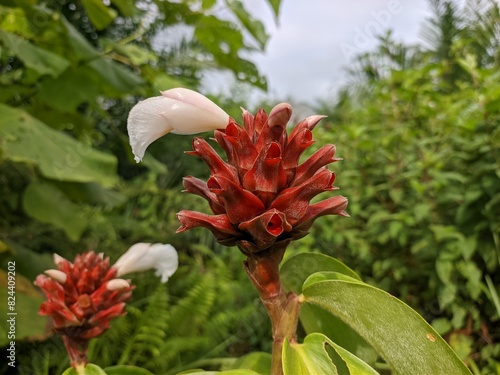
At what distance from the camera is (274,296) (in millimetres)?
456

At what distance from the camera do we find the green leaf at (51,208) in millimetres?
1493

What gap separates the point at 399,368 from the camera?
1.25 ft

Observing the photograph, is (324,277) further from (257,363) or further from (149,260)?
(149,260)

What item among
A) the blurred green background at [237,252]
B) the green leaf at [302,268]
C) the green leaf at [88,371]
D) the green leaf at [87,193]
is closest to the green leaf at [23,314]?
the blurred green background at [237,252]

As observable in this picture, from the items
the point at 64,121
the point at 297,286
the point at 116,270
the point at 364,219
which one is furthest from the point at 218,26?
the point at 297,286

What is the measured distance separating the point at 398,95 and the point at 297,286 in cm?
144

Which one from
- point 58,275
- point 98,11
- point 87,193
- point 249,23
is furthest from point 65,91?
point 58,275

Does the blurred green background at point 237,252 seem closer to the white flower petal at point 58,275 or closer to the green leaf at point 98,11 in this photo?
the green leaf at point 98,11

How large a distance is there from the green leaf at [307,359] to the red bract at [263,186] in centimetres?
9

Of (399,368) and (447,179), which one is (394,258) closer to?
(447,179)

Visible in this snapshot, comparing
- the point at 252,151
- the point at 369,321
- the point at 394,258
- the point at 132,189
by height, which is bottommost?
the point at 132,189

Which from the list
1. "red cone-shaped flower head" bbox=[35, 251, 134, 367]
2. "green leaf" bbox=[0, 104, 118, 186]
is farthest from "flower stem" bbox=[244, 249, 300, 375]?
"green leaf" bbox=[0, 104, 118, 186]

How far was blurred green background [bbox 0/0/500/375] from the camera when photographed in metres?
1.36

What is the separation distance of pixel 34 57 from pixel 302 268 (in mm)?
1078
